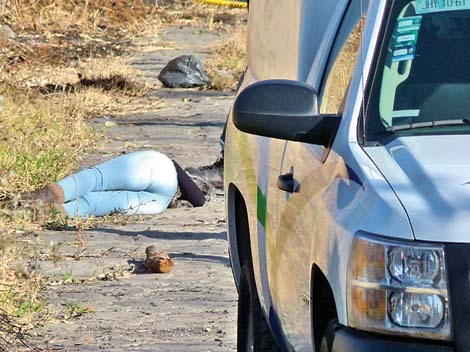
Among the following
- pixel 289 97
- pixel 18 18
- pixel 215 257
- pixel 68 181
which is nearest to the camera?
pixel 289 97

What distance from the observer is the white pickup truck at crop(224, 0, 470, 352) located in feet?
10.6

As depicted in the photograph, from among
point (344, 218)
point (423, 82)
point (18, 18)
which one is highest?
point (423, 82)

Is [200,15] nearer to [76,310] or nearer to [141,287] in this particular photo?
[141,287]

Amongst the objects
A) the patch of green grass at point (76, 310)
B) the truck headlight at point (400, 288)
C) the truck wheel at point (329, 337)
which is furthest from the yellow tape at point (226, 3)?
the truck headlight at point (400, 288)

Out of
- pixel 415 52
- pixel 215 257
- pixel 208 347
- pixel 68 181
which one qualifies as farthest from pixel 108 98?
pixel 415 52

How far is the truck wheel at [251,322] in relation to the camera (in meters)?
5.08

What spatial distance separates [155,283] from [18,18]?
15166 mm

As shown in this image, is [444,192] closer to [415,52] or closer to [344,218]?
[344,218]

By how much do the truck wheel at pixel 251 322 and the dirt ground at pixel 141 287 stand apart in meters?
0.81

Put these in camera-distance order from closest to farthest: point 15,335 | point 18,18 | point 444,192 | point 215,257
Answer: point 444,192 → point 15,335 → point 215,257 → point 18,18

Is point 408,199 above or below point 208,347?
above

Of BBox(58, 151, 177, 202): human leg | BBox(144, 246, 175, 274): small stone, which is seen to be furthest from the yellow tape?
BBox(144, 246, 175, 274): small stone

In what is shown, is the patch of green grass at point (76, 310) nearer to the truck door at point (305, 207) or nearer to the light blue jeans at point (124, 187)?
the light blue jeans at point (124, 187)

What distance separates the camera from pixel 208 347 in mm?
6469
